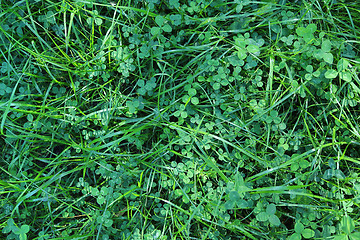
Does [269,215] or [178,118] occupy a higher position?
[178,118]

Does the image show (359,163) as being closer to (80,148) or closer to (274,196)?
(274,196)

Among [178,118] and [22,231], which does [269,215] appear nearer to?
[178,118]

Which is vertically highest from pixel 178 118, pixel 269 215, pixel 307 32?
pixel 307 32

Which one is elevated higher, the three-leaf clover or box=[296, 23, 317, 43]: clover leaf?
box=[296, 23, 317, 43]: clover leaf

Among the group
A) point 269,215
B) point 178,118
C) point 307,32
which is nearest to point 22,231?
point 178,118

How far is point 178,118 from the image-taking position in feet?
7.00

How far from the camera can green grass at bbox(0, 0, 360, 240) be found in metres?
2.01

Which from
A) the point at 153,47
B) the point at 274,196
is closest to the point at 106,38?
the point at 153,47

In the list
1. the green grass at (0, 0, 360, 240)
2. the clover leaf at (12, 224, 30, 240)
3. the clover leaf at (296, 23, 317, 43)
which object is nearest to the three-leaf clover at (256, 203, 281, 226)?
the green grass at (0, 0, 360, 240)

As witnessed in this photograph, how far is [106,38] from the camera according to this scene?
2168 mm

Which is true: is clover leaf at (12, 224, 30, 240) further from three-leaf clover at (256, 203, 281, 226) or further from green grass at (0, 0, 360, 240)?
three-leaf clover at (256, 203, 281, 226)

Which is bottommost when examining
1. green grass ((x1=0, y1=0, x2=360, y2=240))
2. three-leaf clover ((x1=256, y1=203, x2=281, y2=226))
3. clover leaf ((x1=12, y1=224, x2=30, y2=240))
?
three-leaf clover ((x1=256, y1=203, x2=281, y2=226))

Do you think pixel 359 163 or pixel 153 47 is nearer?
pixel 359 163

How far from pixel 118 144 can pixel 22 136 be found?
70 cm
